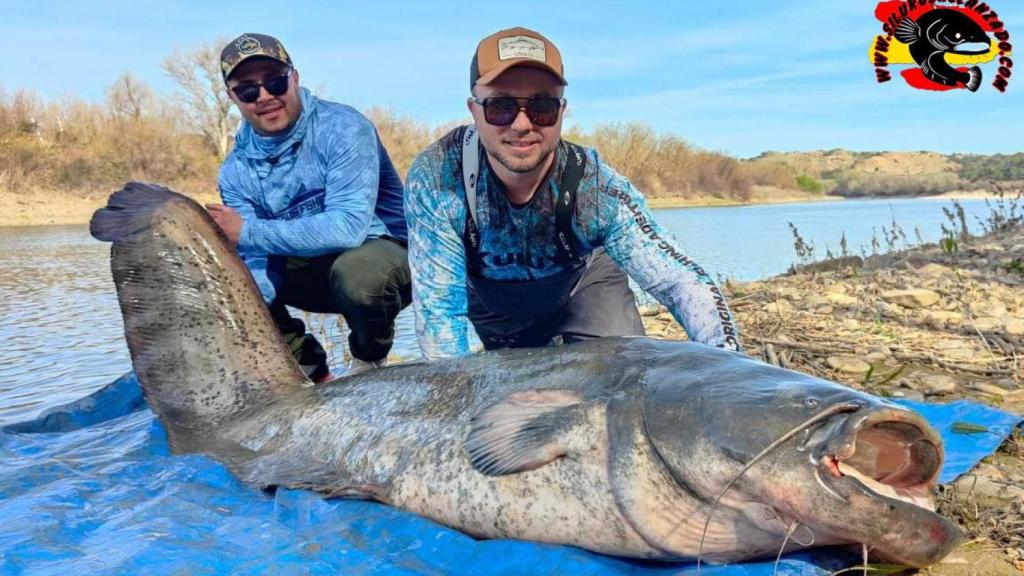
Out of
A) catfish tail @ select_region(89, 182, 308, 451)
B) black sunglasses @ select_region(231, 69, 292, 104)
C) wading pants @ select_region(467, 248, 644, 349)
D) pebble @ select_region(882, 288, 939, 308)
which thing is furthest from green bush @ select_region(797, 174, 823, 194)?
catfish tail @ select_region(89, 182, 308, 451)

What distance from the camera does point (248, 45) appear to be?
436cm

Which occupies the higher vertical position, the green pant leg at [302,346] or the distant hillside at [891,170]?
the distant hillside at [891,170]

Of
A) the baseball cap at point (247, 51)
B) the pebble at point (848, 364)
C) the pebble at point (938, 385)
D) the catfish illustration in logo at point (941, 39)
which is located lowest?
the pebble at point (938, 385)

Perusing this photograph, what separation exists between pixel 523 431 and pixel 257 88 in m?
2.92

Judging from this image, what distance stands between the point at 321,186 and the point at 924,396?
3.31 m

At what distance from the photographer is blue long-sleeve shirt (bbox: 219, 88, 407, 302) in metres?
4.22

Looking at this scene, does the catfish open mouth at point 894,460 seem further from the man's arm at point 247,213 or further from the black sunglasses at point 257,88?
the black sunglasses at point 257,88

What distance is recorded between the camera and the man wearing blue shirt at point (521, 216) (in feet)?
11.0

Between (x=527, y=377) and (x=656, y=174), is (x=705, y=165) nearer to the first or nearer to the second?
(x=656, y=174)

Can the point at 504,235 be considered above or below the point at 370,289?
above

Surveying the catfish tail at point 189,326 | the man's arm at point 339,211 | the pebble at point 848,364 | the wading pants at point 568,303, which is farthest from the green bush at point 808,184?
the catfish tail at point 189,326

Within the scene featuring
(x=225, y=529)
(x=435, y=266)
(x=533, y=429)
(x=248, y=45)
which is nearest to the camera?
(x=533, y=429)

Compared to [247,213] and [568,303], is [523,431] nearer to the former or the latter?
[568,303]

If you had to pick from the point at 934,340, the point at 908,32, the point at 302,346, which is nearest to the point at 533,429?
the point at 302,346
